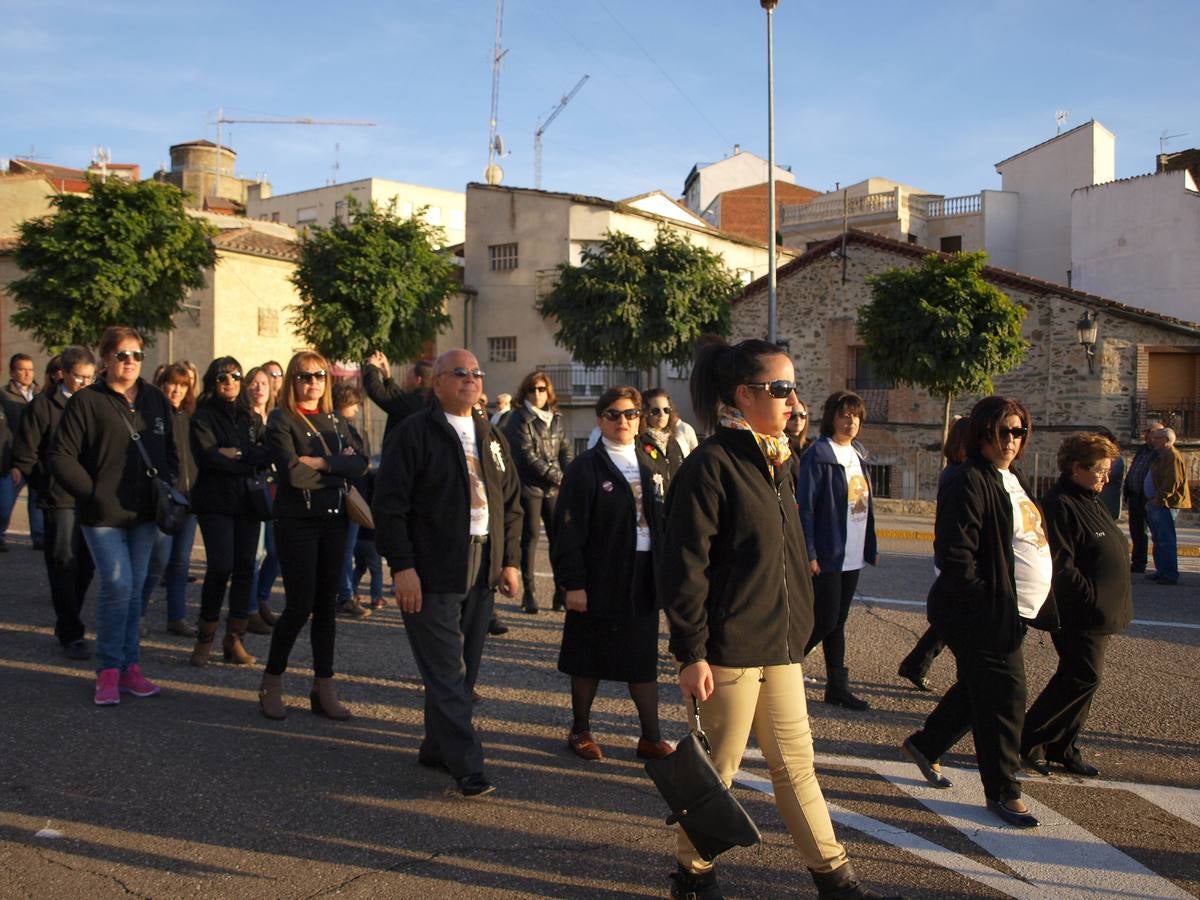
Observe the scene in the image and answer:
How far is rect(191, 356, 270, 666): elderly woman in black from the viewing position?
22.0 ft

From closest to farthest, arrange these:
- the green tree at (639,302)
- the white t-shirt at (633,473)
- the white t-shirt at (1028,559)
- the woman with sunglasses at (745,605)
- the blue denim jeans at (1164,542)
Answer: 1. the woman with sunglasses at (745,605)
2. the white t-shirt at (1028,559)
3. the white t-shirt at (633,473)
4. the blue denim jeans at (1164,542)
5. the green tree at (639,302)

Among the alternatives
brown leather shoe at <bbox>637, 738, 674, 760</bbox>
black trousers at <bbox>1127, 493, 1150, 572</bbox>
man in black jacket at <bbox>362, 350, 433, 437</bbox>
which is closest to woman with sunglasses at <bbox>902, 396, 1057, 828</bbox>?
brown leather shoe at <bbox>637, 738, 674, 760</bbox>

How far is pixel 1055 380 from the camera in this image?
92.7ft

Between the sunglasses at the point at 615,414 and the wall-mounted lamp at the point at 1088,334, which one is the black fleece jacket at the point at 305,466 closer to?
the sunglasses at the point at 615,414

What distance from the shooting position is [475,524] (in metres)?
4.79

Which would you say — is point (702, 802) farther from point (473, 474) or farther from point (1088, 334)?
point (1088, 334)

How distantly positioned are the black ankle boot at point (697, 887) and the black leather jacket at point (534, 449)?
204 inches

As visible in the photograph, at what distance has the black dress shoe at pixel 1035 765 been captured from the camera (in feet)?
16.6

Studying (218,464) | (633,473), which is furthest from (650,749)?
(218,464)

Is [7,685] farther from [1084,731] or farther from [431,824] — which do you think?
[1084,731]

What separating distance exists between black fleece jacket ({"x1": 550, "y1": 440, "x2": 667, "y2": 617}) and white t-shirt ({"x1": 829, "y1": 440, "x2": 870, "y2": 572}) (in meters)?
1.42

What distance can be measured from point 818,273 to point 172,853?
30.5 meters

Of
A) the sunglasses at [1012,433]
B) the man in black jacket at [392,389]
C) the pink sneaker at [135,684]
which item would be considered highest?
the man in black jacket at [392,389]

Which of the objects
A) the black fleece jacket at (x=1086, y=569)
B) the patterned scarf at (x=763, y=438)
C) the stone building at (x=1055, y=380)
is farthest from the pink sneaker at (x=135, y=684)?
the stone building at (x=1055, y=380)
